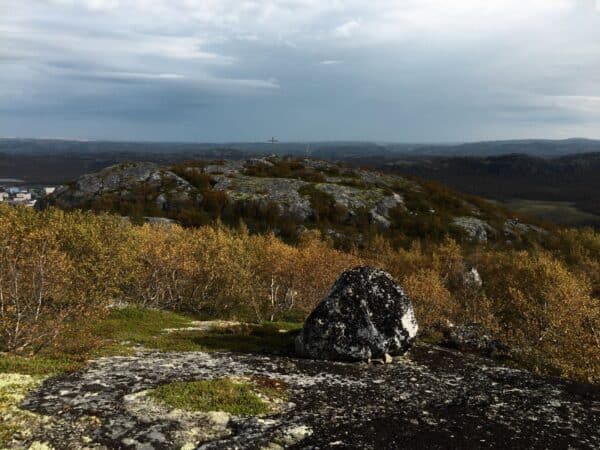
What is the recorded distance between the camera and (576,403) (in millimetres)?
18562

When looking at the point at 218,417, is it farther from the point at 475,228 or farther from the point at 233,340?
the point at 475,228

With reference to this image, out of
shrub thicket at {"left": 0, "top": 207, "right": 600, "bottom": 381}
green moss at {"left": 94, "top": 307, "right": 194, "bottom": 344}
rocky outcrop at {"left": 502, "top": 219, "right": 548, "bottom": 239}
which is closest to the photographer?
shrub thicket at {"left": 0, "top": 207, "right": 600, "bottom": 381}

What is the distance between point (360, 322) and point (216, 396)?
8.96 metres

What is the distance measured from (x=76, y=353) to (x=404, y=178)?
472ft

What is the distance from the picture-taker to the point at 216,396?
1677cm

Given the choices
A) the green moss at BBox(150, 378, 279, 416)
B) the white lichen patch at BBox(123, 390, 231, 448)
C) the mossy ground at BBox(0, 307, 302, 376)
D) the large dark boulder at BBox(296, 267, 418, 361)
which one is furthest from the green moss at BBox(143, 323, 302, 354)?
the white lichen patch at BBox(123, 390, 231, 448)

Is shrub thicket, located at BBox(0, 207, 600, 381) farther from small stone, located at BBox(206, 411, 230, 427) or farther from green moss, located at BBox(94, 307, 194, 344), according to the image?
small stone, located at BBox(206, 411, 230, 427)

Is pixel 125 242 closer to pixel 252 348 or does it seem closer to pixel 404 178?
pixel 252 348

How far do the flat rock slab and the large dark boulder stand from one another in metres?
0.83

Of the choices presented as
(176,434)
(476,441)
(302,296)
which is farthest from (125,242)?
(476,441)

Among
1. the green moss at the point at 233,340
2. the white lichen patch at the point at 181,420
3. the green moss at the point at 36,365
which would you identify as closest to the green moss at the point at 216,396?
the white lichen patch at the point at 181,420

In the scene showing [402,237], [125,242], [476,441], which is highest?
[125,242]

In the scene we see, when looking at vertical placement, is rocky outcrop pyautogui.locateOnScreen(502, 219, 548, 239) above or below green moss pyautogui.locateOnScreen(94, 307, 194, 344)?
below

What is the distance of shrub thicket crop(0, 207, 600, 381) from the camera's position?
74.5 ft
